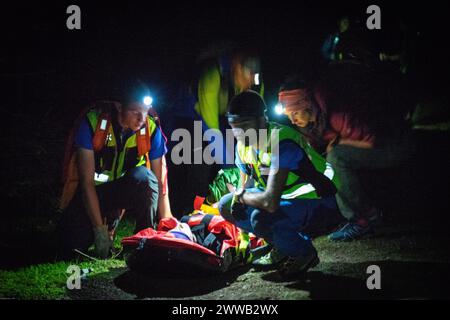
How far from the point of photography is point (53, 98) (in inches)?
251

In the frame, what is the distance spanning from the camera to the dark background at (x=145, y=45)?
6.15 m

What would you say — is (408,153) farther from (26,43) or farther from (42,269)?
(26,43)

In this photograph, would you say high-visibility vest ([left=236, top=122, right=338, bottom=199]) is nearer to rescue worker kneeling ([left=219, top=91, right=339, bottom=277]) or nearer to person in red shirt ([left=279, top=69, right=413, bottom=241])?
rescue worker kneeling ([left=219, top=91, right=339, bottom=277])

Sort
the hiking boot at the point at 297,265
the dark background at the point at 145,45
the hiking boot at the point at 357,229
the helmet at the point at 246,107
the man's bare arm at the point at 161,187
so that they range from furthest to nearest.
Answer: the dark background at the point at 145,45 < the man's bare arm at the point at 161,187 < the hiking boot at the point at 357,229 < the helmet at the point at 246,107 < the hiking boot at the point at 297,265

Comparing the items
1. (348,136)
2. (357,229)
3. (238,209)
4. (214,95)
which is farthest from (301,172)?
(214,95)

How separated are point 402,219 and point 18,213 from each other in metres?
4.90

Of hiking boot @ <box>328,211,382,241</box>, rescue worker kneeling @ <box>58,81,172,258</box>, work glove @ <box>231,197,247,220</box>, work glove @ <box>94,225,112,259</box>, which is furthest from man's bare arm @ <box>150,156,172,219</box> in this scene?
hiking boot @ <box>328,211,382,241</box>

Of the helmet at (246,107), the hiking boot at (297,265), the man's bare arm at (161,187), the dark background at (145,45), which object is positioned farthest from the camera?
the dark background at (145,45)

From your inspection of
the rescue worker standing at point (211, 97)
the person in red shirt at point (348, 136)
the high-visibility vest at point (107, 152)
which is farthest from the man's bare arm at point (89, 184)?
the person in red shirt at point (348, 136)

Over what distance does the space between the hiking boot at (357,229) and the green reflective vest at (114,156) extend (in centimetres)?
216

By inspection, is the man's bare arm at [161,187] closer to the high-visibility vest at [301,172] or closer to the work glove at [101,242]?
the work glove at [101,242]

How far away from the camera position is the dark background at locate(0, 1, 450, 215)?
6.15 metres

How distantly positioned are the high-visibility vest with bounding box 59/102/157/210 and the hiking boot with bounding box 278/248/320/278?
1.88 metres

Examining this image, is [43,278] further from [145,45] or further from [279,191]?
[145,45]
